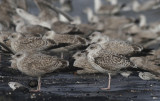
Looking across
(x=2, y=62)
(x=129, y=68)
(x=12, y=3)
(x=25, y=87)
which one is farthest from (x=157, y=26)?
(x=25, y=87)

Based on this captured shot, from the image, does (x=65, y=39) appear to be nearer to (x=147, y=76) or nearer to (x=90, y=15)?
(x=147, y=76)

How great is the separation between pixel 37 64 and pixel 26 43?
2.43 m

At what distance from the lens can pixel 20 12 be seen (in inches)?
799

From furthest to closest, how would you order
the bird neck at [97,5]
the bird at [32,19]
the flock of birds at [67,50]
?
the bird neck at [97,5], the bird at [32,19], the flock of birds at [67,50]

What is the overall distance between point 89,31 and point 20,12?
107 inches

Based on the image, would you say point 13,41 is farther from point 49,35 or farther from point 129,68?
point 129,68

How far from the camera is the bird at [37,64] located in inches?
438

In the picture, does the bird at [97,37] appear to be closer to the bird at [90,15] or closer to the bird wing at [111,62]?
the bird wing at [111,62]

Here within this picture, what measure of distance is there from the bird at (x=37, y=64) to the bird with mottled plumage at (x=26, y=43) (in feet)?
6.87

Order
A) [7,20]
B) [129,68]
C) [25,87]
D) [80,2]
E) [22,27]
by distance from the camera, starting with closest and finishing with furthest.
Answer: [25,87], [129,68], [22,27], [7,20], [80,2]

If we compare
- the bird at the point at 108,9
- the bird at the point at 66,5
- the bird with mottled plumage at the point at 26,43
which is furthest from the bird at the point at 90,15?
the bird with mottled plumage at the point at 26,43

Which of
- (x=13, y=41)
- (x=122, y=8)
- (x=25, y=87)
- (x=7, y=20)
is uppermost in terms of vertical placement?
(x=122, y=8)

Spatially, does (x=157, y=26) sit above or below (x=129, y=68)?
above

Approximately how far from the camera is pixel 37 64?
1120 centimetres
